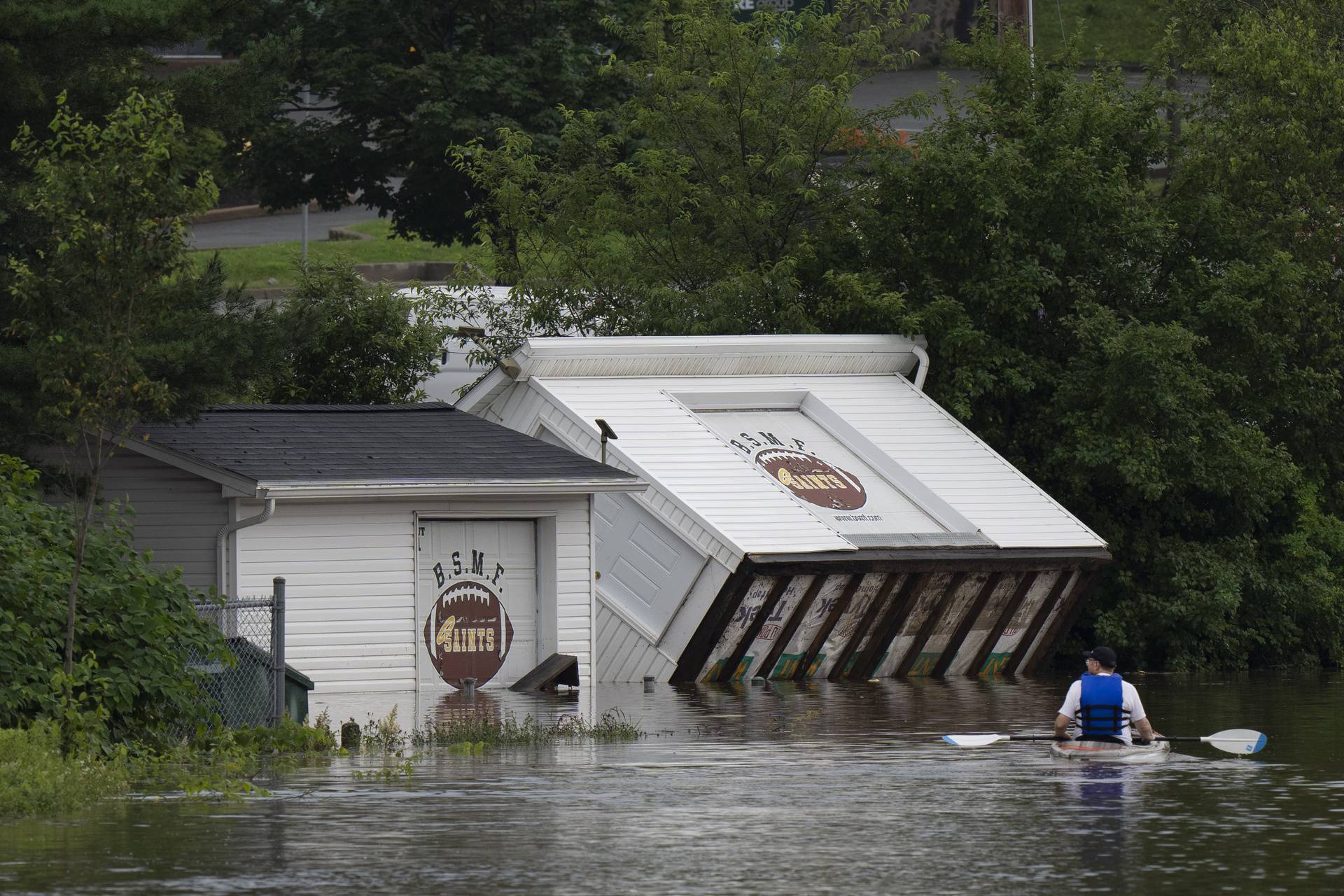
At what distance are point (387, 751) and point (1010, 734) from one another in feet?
17.3

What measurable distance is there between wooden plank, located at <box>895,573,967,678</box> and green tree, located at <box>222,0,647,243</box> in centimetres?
2127

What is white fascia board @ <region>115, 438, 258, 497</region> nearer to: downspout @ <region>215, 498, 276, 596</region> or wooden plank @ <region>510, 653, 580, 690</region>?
downspout @ <region>215, 498, 276, 596</region>

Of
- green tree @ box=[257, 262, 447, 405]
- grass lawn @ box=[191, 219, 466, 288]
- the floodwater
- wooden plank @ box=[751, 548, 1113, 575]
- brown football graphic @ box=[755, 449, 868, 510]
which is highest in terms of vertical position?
grass lawn @ box=[191, 219, 466, 288]

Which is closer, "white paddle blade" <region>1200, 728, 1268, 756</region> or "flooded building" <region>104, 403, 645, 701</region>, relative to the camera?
"white paddle blade" <region>1200, 728, 1268, 756</region>

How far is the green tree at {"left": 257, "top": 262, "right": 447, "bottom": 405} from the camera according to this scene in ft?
114

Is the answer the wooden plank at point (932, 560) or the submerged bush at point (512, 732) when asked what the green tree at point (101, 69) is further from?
the wooden plank at point (932, 560)

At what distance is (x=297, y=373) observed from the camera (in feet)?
114

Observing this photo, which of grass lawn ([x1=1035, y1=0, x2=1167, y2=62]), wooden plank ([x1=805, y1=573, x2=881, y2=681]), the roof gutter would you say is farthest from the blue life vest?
grass lawn ([x1=1035, y1=0, x2=1167, y2=62])

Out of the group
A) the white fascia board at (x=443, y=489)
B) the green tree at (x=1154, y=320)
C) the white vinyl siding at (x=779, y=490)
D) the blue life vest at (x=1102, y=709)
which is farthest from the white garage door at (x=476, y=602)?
the blue life vest at (x=1102, y=709)

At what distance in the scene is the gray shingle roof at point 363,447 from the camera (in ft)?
81.5

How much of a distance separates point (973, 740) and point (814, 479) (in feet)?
34.6

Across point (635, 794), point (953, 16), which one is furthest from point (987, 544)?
point (953, 16)

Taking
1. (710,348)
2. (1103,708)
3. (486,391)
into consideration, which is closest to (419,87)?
(710,348)

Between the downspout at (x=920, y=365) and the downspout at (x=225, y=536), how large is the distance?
1071 cm
